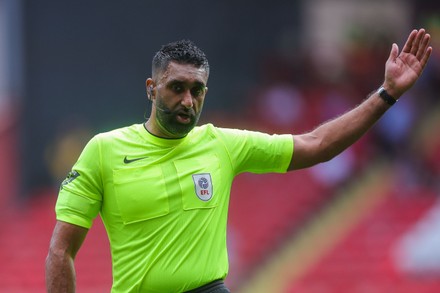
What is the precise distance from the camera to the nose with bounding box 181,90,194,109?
426 cm

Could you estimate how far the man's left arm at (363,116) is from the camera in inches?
178

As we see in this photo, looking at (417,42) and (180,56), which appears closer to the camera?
(180,56)

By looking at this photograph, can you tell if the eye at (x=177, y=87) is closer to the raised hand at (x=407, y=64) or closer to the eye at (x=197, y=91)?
the eye at (x=197, y=91)

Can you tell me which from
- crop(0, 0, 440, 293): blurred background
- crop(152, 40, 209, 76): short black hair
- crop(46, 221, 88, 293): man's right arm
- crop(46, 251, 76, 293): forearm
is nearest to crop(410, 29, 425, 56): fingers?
crop(152, 40, 209, 76): short black hair

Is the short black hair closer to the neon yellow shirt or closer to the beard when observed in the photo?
the beard

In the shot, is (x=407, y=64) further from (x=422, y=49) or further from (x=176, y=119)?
(x=176, y=119)

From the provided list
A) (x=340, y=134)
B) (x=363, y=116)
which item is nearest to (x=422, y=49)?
(x=363, y=116)

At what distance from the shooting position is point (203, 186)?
171 inches

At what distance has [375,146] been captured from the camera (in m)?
13.0

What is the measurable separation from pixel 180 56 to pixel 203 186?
0.54 m

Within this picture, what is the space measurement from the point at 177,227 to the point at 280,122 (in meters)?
9.80

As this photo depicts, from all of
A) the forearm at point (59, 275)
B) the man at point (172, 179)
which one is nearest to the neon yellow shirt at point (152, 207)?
the man at point (172, 179)

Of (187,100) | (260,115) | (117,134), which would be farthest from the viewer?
(260,115)

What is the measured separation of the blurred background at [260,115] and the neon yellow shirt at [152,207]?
6.85m
